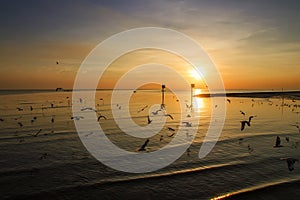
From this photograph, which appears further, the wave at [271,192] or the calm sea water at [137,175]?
the calm sea water at [137,175]

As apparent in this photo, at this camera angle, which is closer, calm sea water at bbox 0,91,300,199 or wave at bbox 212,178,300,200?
wave at bbox 212,178,300,200

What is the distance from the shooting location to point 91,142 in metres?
18.3

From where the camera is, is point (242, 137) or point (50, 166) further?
point (242, 137)

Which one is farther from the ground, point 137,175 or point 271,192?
point 137,175

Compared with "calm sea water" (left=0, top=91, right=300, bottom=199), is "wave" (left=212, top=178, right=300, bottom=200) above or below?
below

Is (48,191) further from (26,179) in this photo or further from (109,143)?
(109,143)

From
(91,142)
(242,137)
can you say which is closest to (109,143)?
(91,142)

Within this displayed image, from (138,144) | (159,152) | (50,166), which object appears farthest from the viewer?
(138,144)

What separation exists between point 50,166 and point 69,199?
406cm

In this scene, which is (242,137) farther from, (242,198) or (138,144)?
(242,198)

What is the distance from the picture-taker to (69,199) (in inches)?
370

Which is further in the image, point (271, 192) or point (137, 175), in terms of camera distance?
point (137, 175)

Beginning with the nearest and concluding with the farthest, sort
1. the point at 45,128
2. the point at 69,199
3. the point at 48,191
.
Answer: the point at 69,199
the point at 48,191
the point at 45,128

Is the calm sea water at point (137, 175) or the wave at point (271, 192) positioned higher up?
the calm sea water at point (137, 175)
